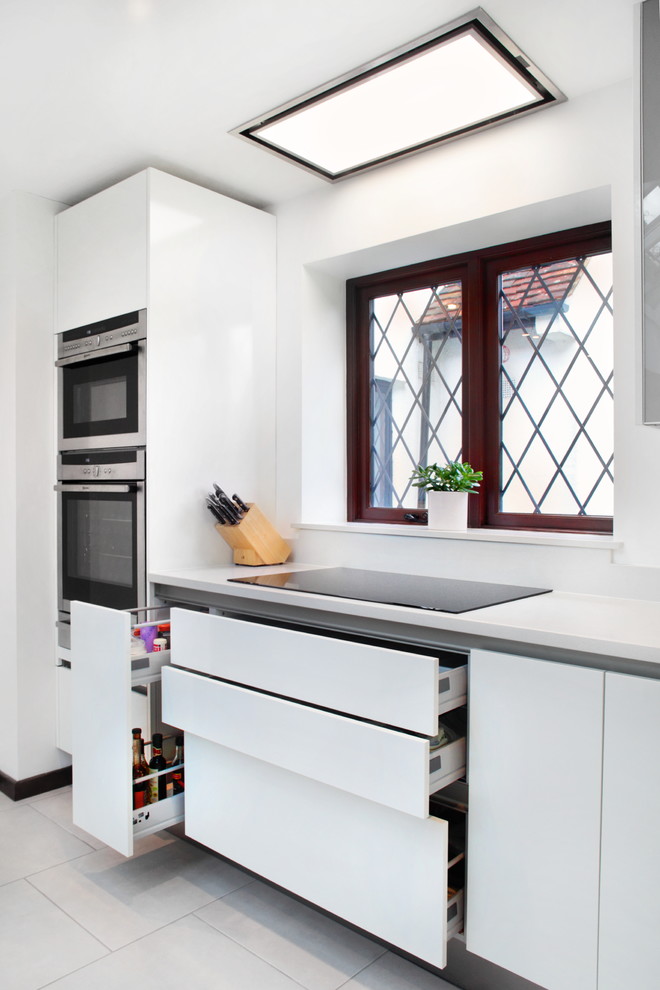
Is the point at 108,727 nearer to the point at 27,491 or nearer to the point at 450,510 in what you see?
the point at 27,491

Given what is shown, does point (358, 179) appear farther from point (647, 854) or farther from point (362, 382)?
point (647, 854)

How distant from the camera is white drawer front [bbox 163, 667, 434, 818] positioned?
4.98 feet

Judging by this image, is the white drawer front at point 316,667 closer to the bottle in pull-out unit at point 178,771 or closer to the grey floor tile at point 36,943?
the bottle in pull-out unit at point 178,771

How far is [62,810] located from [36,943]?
0.83 meters

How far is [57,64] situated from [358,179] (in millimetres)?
1030

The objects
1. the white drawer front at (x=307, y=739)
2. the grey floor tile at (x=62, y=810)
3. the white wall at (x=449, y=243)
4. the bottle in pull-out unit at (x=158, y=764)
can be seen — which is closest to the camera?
the white drawer front at (x=307, y=739)

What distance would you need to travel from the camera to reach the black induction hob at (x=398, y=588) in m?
1.75

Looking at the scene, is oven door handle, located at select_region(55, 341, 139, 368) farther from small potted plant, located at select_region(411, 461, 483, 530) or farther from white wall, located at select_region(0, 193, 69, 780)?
small potted plant, located at select_region(411, 461, 483, 530)

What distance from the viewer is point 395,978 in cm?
171

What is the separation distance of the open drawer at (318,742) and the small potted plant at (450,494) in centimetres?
82

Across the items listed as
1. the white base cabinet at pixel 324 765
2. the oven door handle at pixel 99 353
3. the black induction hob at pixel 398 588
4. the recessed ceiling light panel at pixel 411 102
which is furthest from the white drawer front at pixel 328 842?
the recessed ceiling light panel at pixel 411 102

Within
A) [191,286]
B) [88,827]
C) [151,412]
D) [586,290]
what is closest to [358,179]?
[191,286]

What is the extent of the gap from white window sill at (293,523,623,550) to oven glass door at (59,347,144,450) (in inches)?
29.3

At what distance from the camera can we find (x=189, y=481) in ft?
8.27
